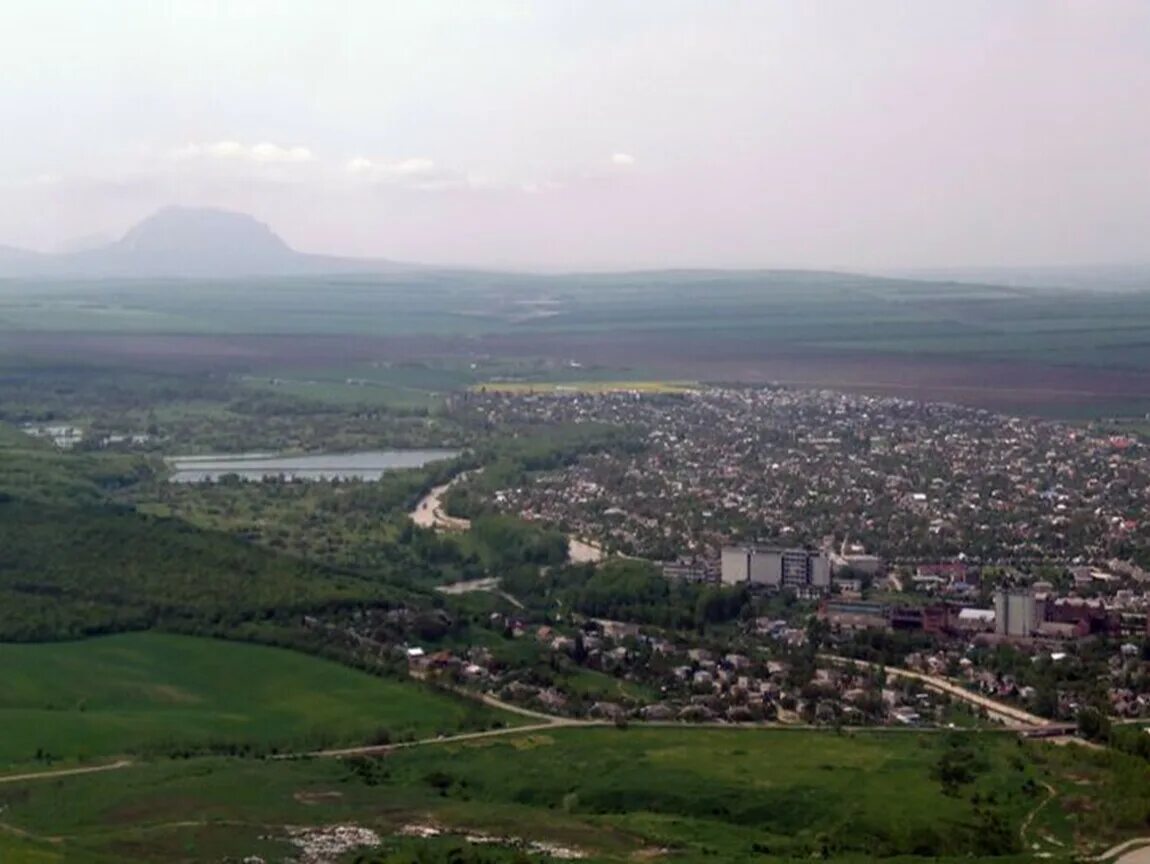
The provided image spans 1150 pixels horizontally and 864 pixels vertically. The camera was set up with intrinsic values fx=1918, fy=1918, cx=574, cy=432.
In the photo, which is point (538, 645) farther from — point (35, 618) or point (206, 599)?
point (35, 618)

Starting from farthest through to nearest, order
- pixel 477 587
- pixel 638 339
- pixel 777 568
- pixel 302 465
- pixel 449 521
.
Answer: pixel 638 339 → pixel 302 465 → pixel 449 521 → pixel 477 587 → pixel 777 568

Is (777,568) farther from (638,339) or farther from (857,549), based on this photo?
(638,339)

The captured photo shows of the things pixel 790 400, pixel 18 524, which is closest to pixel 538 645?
pixel 18 524

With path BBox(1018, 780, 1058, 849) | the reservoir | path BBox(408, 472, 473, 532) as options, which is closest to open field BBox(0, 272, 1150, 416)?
the reservoir

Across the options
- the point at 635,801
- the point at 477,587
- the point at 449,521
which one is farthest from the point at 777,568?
the point at 635,801

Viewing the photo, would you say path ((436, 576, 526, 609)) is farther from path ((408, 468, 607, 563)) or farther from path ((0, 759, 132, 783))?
path ((0, 759, 132, 783))

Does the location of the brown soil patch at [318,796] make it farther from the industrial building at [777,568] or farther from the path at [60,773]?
the industrial building at [777,568]

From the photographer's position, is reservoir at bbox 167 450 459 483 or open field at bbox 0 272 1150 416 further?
open field at bbox 0 272 1150 416
